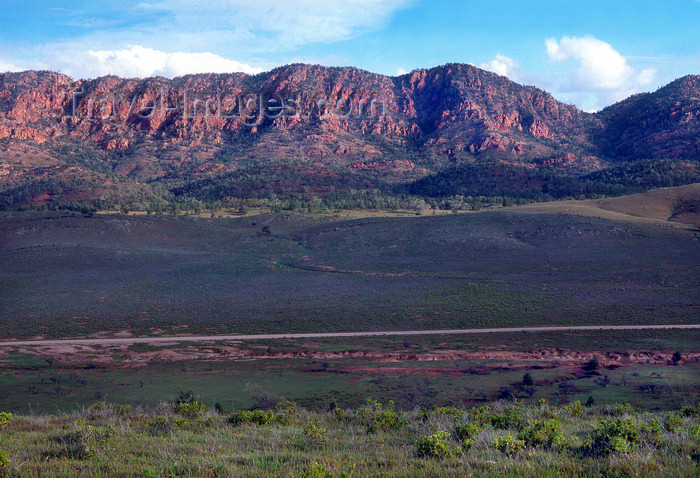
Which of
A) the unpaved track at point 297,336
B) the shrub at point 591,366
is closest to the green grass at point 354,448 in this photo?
the shrub at point 591,366

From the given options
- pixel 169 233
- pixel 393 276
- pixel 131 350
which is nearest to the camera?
pixel 131 350

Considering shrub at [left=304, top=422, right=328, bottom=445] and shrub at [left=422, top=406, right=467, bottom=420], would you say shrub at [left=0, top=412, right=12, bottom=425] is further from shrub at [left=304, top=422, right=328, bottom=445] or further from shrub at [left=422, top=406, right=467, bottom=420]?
shrub at [left=422, top=406, right=467, bottom=420]

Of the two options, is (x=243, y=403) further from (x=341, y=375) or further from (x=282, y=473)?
(x=282, y=473)

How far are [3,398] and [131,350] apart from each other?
6686 mm

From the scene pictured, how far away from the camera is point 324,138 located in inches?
5782

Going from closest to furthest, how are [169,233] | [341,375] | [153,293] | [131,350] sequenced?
[341,375]
[131,350]
[153,293]
[169,233]

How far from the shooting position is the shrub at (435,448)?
765 centimetres

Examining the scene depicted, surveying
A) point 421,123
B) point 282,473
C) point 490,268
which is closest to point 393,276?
point 490,268

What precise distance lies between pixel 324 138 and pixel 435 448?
142816mm

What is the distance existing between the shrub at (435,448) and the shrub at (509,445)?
2.14 ft

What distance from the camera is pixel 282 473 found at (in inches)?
273

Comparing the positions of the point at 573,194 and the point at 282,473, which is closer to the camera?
the point at 282,473

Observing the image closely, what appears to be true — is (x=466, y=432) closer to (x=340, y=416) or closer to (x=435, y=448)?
(x=435, y=448)

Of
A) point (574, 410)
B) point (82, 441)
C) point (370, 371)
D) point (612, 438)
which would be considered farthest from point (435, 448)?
point (370, 371)
